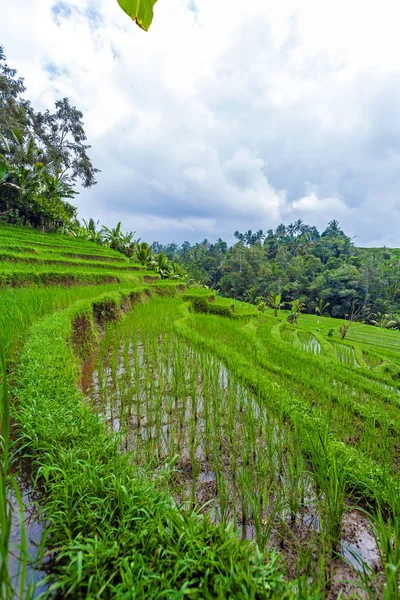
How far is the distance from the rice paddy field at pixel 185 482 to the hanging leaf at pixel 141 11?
117 cm

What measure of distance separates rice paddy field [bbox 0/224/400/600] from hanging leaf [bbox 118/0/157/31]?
117 centimetres

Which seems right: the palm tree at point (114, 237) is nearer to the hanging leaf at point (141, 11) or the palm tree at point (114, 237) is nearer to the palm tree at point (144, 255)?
the palm tree at point (144, 255)

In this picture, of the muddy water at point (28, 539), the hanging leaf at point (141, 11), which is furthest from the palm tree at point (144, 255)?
the hanging leaf at point (141, 11)

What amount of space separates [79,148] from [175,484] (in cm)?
2563

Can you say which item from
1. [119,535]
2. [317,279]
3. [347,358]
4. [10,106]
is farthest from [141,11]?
[317,279]

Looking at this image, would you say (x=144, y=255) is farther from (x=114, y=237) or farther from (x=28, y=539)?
(x=28, y=539)

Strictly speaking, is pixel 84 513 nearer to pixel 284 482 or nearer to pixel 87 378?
pixel 284 482

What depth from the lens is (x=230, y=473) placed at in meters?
1.67

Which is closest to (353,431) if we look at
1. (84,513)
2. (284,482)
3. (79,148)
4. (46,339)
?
(284,482)

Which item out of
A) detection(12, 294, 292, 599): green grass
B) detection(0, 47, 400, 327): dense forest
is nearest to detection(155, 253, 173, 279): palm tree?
detection(0, 47, 400, 327): dense forest

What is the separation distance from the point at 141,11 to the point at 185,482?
210cm

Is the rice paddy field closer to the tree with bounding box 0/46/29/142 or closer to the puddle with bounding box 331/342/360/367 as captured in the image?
the puddle with bounding box 331/342/360/367

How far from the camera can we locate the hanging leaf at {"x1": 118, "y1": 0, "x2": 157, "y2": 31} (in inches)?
32.3

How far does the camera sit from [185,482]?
158 centimetres
